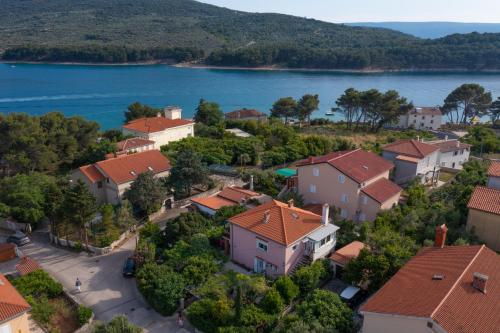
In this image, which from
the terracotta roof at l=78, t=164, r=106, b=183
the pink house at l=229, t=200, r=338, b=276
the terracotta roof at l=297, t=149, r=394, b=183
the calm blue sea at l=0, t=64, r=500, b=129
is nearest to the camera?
the pink house at l=229, t=200, r=338, b=276

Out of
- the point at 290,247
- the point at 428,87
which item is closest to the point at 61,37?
the point at 428,87

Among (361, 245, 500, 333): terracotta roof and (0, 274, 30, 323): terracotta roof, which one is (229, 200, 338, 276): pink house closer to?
(361, 245, 500, 333): terracotta roof

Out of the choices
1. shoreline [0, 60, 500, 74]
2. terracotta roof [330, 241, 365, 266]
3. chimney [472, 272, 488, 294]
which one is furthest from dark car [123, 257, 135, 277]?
shoreline [0, 60, 500, 74]

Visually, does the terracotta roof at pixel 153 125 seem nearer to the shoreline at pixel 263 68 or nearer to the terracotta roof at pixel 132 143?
the terracotta roof at pixel 132 143

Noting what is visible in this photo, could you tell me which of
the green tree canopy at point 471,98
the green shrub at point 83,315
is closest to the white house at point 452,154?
the green tree canopy at point 471,98

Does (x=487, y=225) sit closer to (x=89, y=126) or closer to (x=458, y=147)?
(x=458, y=147)

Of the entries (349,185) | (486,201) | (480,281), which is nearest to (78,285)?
(349,185)
